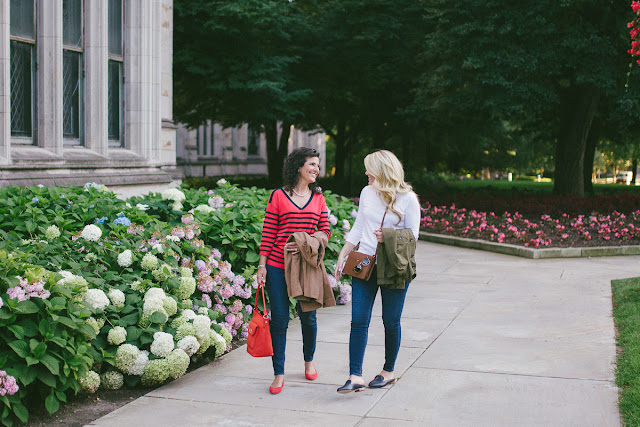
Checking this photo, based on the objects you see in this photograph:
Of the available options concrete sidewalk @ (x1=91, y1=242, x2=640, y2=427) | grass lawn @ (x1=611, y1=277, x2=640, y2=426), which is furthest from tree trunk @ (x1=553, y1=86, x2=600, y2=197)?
concrete sidewalk @ (x1=91, y1=242, x2=640, y2=427)

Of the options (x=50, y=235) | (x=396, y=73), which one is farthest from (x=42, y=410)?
(x=396, y=73)

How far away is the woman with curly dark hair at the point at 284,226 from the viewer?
17.9ft

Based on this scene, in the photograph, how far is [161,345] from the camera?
224 inches

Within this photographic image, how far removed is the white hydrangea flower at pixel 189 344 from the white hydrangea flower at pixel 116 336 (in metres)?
0.48

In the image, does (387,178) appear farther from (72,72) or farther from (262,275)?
(72,72)

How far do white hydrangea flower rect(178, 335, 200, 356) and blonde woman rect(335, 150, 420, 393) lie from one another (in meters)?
1.26

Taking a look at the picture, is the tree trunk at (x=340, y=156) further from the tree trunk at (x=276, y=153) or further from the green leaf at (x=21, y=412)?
the green leaf at (x=21, y=412)

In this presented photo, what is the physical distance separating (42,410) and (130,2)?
9.52 metres

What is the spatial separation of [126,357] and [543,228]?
38.6 feet

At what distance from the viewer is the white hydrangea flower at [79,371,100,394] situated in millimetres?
5227

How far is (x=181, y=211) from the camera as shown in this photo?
8.29 metres

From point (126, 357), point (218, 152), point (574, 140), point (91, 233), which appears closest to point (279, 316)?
point (126, 357)

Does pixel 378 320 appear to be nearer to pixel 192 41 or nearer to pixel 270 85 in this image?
pixel 270 85

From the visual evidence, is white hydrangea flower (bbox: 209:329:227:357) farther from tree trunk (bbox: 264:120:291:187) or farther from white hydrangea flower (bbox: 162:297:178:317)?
tree trunk (bbox: 264:120:291:187)
